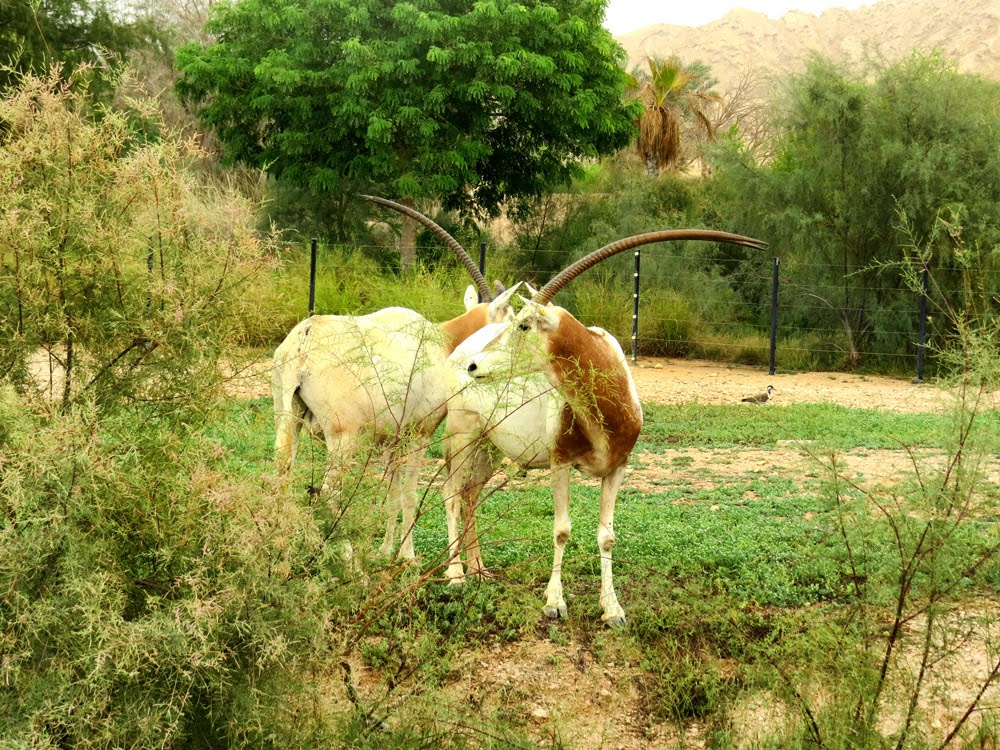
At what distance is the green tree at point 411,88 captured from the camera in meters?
18.7

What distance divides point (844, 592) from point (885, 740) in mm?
1840

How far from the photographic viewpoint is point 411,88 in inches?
746

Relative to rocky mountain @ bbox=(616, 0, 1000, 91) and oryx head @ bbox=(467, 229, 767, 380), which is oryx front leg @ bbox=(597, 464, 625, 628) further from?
rocky mountain @ bbox=(616, 0, 1000, 91)

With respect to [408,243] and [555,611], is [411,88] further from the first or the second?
[555,611]

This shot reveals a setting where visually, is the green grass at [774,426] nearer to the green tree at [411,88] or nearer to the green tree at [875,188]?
the green tree at [875,188]

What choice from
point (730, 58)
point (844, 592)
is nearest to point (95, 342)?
point (844, 592)

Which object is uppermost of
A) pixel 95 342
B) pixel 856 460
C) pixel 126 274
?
pixel 126 274

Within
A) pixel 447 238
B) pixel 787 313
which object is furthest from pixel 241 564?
pixel 787 313

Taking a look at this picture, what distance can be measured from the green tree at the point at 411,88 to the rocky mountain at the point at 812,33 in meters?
61.0

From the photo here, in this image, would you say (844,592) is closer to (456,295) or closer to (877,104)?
(456,295)

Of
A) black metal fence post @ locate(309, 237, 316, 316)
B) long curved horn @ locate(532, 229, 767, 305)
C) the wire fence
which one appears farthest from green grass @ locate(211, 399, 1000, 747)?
the wire fence

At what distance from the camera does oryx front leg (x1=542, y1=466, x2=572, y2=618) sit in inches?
194

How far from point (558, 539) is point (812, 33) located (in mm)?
94395

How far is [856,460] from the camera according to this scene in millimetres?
8430
